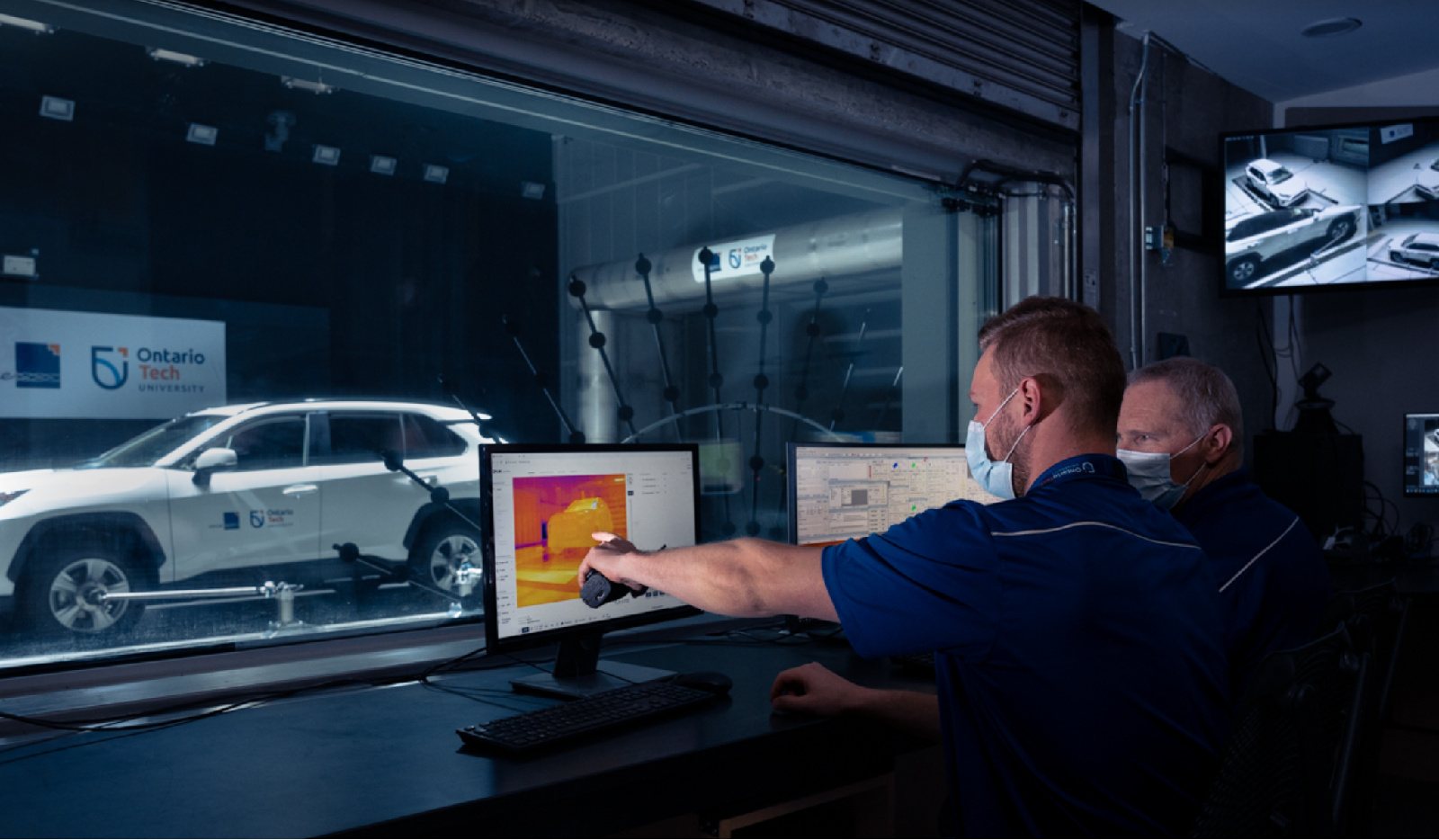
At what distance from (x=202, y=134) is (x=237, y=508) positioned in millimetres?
806

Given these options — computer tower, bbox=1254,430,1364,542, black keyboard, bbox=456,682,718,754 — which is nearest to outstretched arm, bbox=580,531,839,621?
black keyboard, bbox=456,682,718,754

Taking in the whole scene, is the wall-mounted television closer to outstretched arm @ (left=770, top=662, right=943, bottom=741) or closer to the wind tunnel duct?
the wind tunnel duct

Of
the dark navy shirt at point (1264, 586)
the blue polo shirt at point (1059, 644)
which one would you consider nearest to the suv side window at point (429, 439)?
the blue polo shirt at point (1059, 644)

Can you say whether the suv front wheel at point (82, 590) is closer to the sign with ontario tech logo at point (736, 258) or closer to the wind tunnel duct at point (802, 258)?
the wind tunnel duct at point (802, 258)

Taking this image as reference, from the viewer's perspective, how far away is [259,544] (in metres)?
Result: 2.13

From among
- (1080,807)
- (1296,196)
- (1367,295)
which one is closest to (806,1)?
(1080,807)

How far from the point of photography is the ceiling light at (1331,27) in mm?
3471

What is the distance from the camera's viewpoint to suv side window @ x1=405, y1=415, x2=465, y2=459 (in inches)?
93.5

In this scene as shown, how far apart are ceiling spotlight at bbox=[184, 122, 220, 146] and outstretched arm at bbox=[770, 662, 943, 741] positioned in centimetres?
168

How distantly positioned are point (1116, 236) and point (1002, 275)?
0.46 m

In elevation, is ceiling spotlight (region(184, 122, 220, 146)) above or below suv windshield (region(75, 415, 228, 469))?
above

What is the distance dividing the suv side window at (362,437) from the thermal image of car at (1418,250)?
359cm

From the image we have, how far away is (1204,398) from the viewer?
6.95 ft

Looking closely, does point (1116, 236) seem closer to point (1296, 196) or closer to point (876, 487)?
point (1296, 196)
